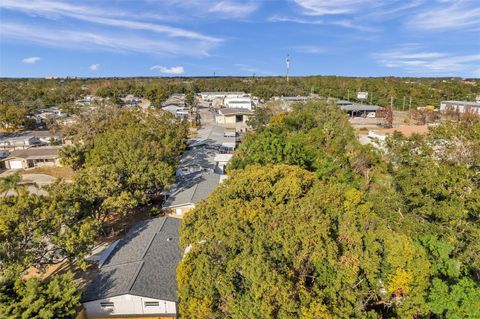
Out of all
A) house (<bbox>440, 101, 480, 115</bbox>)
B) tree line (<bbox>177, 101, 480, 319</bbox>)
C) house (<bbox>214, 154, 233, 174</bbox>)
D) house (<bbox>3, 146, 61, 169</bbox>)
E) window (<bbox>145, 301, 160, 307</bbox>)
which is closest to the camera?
tree line (<bbox>177, 101, 480, 319</bbox>)

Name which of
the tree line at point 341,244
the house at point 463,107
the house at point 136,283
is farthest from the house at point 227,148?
the house at point 463,107

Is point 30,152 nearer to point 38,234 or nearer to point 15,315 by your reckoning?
point 38,234

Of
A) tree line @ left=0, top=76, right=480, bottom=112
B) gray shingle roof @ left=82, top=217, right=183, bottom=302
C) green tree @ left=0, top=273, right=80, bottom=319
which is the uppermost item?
tree line @ left=0, top=76, right=480, bottom=112

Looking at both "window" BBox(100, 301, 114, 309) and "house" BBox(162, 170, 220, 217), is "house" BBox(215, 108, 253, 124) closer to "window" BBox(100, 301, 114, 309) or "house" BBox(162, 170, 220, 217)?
"house" BBox(162, 170, 220, 217)

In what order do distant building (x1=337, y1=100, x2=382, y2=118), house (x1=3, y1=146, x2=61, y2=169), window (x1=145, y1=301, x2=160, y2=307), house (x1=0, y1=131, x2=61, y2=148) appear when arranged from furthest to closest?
distant building (x1=337, y1=100, x2=382, y2=118) → house (x1=0, y1=131, x2=61, y2=148) → house (x1=3, y1=146, x2=61, y2=169) → window (x1=145, y1=301, x2=160, y2=307)

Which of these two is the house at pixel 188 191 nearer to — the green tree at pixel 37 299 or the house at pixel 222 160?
the house at pixel 222 160

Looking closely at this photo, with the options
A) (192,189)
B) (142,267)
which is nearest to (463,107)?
(192,189)

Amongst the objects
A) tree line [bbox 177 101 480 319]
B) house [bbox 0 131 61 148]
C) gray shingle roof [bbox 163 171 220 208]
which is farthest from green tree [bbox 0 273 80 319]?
house [bbox 0 131 61 148]

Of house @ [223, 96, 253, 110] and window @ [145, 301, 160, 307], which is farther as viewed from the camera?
house @ [223, 96, 253, 110]
